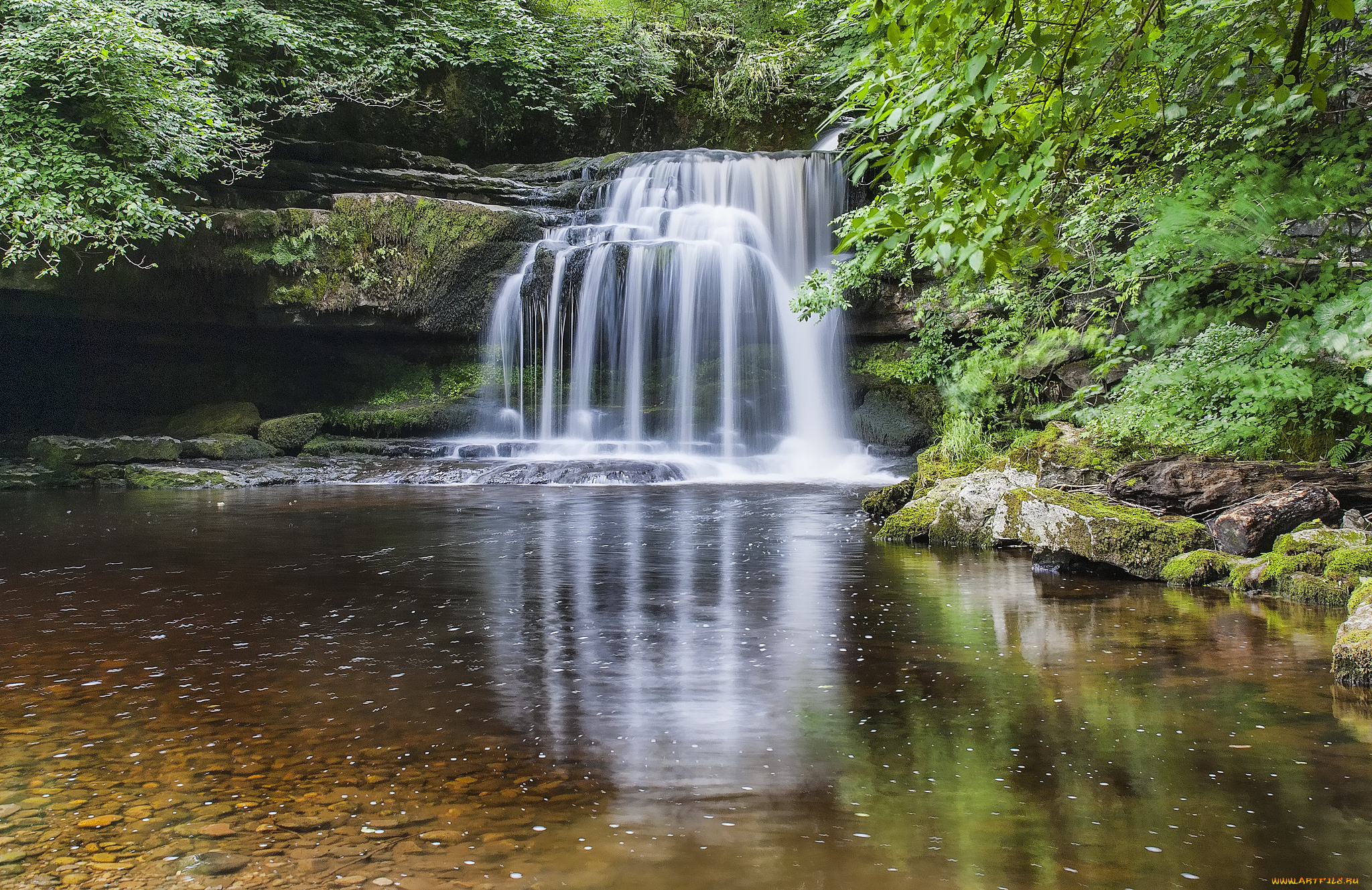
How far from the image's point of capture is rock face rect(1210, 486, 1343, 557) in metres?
6.58

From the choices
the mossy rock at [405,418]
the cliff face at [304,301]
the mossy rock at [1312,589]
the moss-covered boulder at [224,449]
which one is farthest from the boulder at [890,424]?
the mossy rock at [1312,589]

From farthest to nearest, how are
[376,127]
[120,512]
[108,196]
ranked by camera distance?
[376,127] < [108,196] < [120,512]

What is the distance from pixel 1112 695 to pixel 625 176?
19.0 meters

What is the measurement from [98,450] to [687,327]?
11.8 meters

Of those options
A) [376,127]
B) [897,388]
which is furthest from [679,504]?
[376,127]

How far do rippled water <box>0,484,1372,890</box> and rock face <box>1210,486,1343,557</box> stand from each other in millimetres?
842

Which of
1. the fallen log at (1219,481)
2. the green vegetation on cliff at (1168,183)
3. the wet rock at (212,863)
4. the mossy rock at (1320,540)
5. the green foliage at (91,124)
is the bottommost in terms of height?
the wet rock at (212,863)

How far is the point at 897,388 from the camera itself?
19.5 m

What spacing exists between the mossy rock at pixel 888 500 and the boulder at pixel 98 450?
14113mm

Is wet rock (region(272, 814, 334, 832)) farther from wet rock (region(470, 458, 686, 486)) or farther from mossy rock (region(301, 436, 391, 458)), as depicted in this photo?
mossy rock (region(301, 436, 391, 458))

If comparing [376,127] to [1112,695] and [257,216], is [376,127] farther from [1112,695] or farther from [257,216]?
[1112,695]

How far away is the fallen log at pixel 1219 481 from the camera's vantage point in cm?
694

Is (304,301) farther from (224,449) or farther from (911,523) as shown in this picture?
(911,523)

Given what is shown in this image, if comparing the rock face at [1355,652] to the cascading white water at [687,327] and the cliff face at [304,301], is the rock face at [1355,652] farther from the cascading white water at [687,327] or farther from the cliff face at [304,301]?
the cliff face at [304,301]
